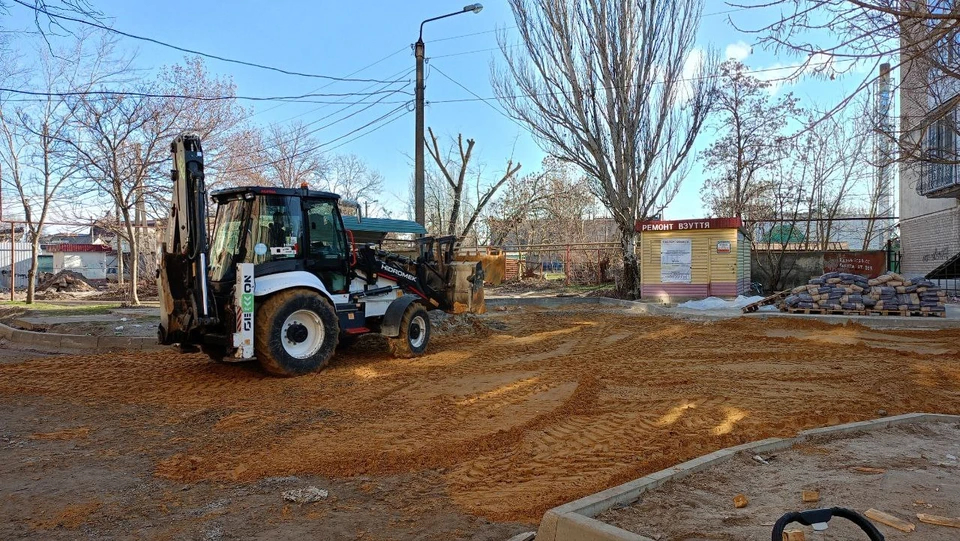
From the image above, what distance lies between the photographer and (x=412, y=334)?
1058cm

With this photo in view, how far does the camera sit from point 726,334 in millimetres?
12898

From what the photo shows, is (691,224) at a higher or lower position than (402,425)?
higher

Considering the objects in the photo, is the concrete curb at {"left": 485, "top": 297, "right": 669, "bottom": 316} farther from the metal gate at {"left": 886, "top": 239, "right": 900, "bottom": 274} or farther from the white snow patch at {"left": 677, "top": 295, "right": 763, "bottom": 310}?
the metal gate at {"left": 886, "top": 239, "right": 900, "bottom": 274}

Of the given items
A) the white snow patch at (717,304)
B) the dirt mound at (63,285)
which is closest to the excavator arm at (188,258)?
the white snow patch at (717,304)

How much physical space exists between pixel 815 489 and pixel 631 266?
16718mm

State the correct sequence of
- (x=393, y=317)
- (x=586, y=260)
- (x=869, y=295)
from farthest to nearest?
1. (x=586, y=260)
2. (x=869, y=295)
3. (x=393, y=317)

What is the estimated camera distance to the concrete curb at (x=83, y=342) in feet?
37.8

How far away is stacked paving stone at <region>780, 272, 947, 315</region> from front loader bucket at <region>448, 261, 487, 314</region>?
27.5 ft

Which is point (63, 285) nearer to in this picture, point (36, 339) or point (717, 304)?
point (36, 339)

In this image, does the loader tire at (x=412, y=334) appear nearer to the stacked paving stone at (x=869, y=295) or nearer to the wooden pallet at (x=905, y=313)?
the stacked paving stone at (x=869, y=295)

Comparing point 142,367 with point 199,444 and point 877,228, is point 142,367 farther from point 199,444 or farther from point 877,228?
point 877,228

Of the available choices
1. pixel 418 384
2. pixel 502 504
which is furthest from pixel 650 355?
pixel 502 504

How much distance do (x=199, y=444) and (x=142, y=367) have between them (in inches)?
183

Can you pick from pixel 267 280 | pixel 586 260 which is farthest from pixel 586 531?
pixel 586 260
